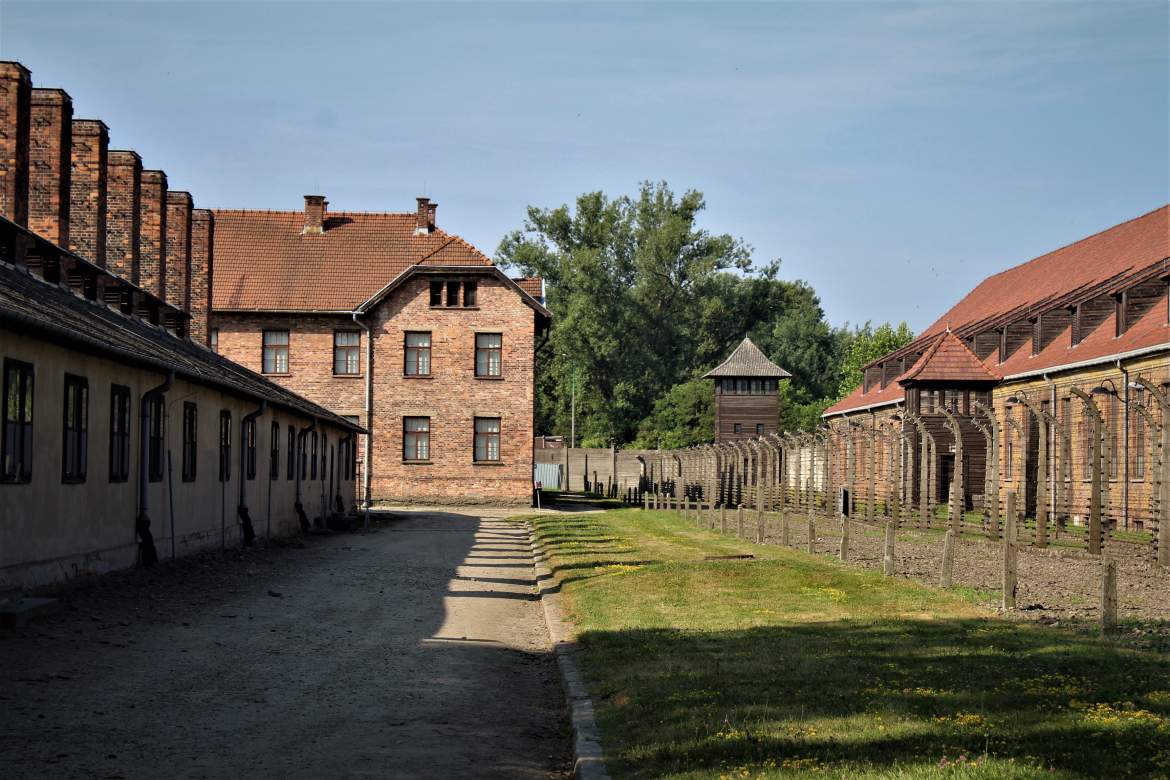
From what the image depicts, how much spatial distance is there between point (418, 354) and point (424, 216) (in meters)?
8.11

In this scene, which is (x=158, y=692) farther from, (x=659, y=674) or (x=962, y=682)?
(x=962, y=682)

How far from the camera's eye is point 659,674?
9328 millimetres

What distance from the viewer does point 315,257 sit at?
165 ft

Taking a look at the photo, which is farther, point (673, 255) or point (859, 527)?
point (673, 255)

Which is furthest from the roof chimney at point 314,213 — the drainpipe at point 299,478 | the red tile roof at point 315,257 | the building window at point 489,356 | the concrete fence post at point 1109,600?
the concrete fence post at point 1109,600

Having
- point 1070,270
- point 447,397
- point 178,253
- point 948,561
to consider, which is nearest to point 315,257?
point 447,397

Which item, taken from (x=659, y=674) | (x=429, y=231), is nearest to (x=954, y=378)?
(x=429, y=231)

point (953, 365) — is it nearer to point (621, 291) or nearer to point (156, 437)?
point (156, 437)

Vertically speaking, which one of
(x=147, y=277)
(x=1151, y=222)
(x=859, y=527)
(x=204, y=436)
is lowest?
(x=859, y=527)

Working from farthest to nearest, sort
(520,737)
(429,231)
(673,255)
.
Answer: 1. (673,255)
2. (429,231)
3. (520,737)

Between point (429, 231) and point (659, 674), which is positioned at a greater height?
point (429, 231)

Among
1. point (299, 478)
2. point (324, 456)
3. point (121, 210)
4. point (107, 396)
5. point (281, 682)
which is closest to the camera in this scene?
point (281, 682)

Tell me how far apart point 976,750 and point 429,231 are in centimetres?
4743

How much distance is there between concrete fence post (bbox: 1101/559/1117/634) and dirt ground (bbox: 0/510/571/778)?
453 centimetres
